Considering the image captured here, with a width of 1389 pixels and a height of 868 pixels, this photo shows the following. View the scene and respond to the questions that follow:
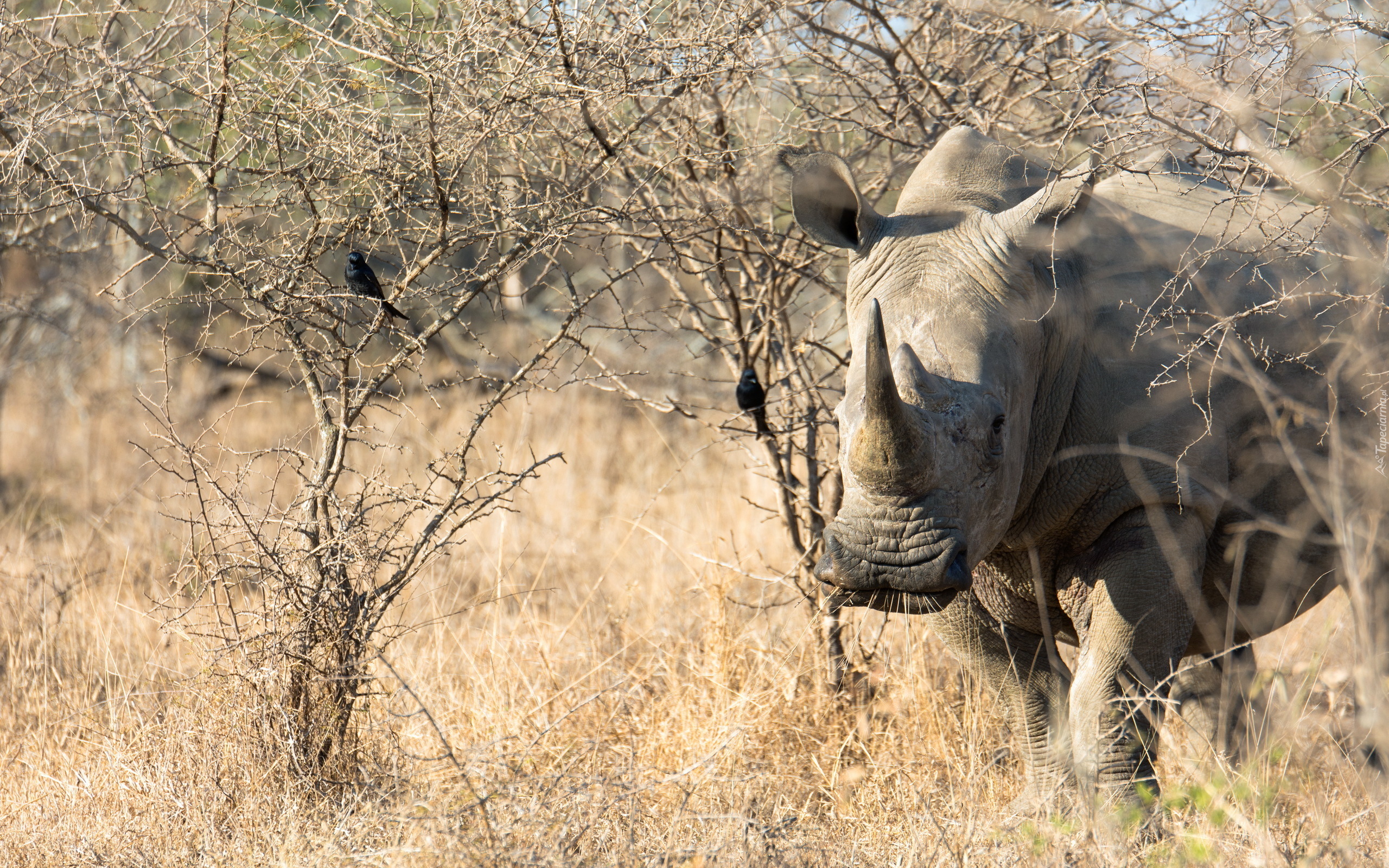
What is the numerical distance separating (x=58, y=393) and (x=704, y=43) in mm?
8989

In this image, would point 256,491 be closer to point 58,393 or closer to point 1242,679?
point 58,393

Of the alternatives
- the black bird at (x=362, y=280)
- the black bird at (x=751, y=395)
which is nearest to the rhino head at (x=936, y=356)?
the black bird at (x=751, y=395)

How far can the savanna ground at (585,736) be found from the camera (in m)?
3.31

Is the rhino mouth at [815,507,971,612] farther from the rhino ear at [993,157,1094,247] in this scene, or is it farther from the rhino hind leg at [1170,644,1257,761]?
the rhino hind leg at [1170,644,1257,761]

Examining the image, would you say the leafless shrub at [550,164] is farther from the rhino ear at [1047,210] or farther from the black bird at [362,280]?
the rhino ear at [1047,210]

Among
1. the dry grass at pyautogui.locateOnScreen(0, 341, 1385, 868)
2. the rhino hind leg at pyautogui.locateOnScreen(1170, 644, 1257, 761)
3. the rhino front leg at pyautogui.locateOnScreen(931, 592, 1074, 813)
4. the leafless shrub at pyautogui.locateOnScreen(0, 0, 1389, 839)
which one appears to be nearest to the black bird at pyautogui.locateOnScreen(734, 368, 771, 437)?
the leafless shrub at pyautogui.locateOnScreen(0, 0, 1389, 839)

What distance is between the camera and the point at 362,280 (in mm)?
3738

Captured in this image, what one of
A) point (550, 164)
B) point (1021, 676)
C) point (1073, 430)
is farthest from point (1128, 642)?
point (550, 164)

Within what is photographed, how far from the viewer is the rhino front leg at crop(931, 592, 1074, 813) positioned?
4.30 metres

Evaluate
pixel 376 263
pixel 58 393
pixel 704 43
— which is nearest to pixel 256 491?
pixel 376 263

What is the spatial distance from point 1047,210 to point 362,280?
1980mm

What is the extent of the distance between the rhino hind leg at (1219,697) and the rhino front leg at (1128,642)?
1.19 metres

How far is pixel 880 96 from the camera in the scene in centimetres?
501

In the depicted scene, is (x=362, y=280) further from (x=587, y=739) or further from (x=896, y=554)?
(x=896, y=554)
